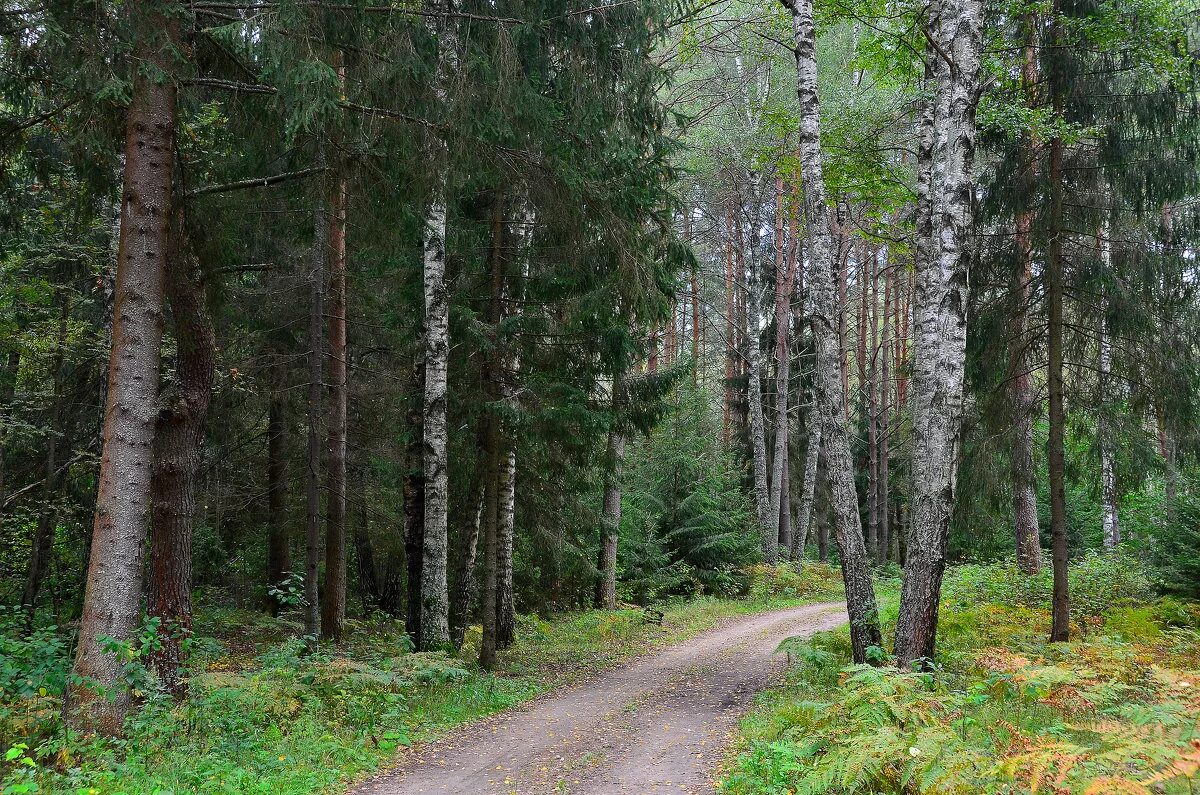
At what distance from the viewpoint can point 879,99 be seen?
19.7 metres

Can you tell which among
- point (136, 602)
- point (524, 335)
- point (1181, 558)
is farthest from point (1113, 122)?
point (136, 602)

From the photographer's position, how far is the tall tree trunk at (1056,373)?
10578 mm

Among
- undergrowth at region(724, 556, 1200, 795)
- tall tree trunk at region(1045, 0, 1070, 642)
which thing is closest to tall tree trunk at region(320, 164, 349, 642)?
undergrowth at region(724, 556, 1200, 795)

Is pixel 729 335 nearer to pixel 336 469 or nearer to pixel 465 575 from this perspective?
pixel 465 575

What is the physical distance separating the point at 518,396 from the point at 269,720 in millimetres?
5143

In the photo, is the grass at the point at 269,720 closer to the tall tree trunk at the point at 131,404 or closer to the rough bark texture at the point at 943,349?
the tall tree trunk at the point at 131,404

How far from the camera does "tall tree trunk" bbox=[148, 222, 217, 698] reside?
7.37 metres

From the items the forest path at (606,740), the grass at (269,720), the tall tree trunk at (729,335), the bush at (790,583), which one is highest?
the tall tree trunk at (729,335)

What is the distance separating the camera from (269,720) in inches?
288

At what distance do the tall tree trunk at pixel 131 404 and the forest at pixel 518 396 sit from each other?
33 mm

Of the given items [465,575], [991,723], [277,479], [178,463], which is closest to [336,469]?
[465,575]

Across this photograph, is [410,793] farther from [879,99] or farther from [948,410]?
[879,99]

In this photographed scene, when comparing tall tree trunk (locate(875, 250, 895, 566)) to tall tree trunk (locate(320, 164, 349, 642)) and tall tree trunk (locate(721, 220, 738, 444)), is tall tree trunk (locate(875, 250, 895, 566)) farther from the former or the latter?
tall tree trunk (locate(320, 164, 349, 642))

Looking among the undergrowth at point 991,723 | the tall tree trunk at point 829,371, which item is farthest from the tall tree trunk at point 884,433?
the tall tree trunk at point 829,371
